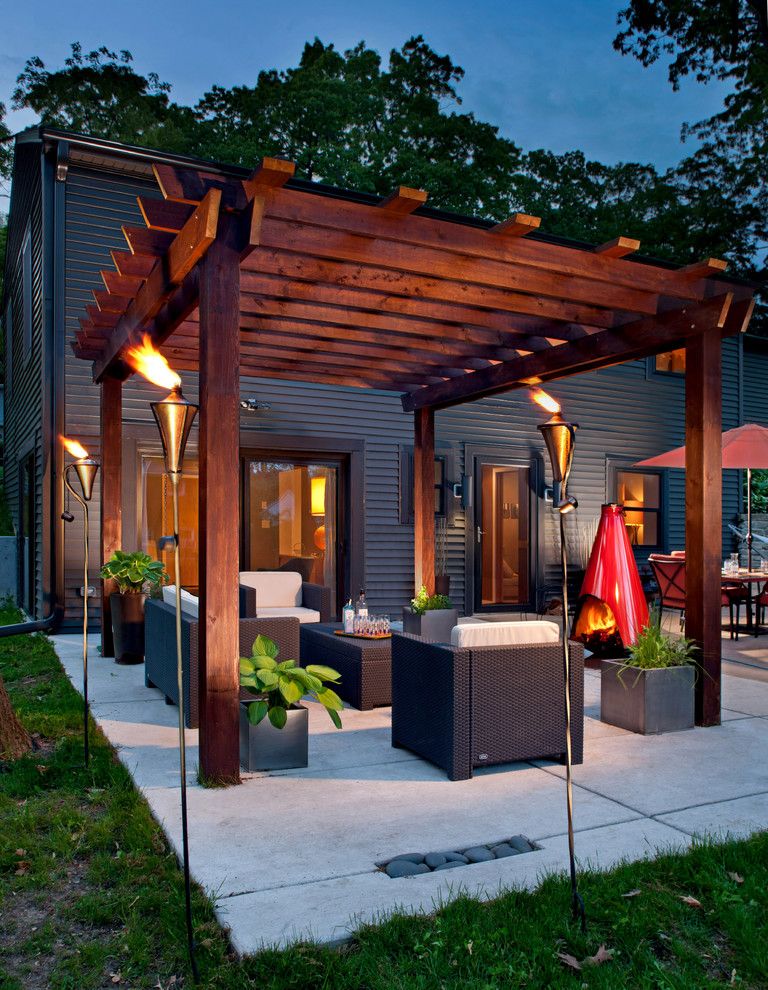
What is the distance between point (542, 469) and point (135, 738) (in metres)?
7.91

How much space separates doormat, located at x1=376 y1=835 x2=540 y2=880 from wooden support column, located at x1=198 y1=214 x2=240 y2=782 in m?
1.17

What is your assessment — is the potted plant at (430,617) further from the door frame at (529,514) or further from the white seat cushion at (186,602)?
the door frame at (529,514)

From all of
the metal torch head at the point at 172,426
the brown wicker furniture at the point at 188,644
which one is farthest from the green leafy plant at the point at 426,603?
the metal torch head at the point at 172,426

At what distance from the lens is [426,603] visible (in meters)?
7.30

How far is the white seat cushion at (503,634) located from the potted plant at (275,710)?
65cm

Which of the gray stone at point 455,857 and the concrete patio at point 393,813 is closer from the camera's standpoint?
the concrete patio at point 393,813

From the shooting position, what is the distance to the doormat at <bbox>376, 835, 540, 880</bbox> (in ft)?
9.08

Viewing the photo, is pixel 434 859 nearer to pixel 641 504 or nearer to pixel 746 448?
pixel 746 448

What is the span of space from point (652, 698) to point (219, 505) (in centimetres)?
278

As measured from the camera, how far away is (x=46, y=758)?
13.4ft

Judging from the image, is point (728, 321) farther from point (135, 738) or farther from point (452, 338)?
point (135, 738)

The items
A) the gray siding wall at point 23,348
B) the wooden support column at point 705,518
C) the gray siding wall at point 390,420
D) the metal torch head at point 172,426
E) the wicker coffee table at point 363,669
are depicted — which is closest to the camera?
the metal torch head at point 172,426

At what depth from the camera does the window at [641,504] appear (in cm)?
1224

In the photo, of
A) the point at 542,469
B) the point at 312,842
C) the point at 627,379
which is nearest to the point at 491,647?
the point at 312,842
